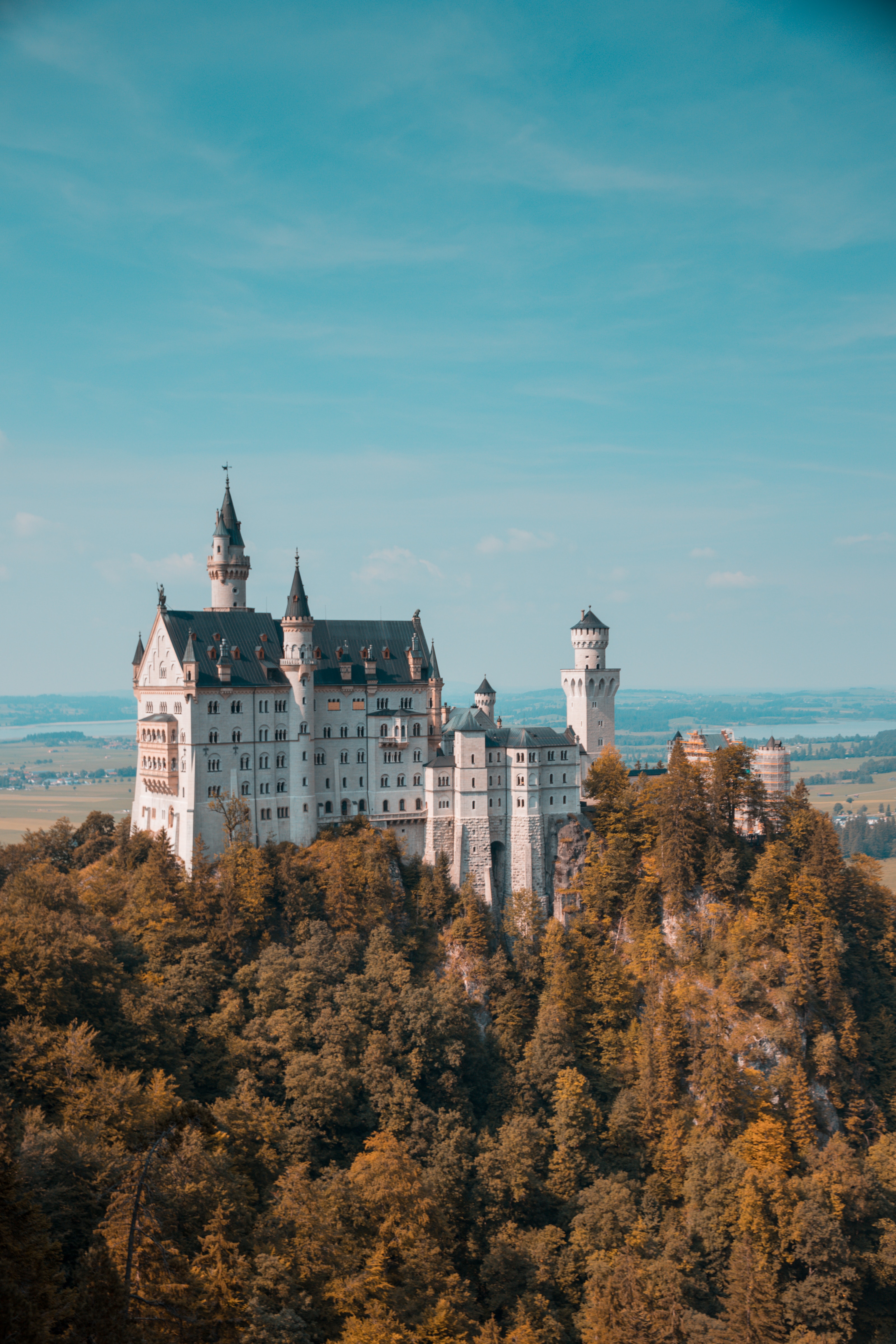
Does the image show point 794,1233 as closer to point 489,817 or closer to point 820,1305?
point 820,1305

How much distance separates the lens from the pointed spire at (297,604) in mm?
94812

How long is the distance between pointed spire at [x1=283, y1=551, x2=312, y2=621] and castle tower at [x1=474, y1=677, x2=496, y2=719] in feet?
72.6

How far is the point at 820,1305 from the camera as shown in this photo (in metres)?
68.6

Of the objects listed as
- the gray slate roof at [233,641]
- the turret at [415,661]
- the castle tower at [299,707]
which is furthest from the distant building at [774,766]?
the gray slate roof at [233,641]

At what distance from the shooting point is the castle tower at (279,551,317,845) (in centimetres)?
9488

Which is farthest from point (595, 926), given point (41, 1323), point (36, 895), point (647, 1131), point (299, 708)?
point (41, 1323)

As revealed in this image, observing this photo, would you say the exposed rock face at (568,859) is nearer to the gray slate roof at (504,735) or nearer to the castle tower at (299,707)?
the gray slate roof at (504,735)

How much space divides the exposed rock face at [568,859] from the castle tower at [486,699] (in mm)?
15863

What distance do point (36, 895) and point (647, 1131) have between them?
45.4 meters

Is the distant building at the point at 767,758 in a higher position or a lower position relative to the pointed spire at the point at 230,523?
lower

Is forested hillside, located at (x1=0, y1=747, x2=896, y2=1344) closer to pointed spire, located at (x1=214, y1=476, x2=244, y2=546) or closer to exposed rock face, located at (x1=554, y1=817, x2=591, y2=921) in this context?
exposed rock face, located at (x1=554, y1=817, x2=591, y2=921)

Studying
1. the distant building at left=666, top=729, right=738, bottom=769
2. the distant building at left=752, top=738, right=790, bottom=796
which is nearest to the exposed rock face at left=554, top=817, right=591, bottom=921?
the distant building at left=666, top=729, right=738, bottom=769

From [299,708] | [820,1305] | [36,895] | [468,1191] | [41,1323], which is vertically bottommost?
[820,1305]

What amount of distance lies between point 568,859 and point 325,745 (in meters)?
22.8
